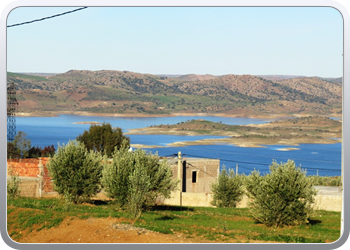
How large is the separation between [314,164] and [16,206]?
11451 centimetres

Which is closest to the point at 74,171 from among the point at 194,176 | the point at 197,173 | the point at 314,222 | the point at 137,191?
the point at 137,191

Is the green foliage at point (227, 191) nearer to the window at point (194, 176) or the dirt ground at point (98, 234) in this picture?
the window at point (194, 176)

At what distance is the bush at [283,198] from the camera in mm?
20109

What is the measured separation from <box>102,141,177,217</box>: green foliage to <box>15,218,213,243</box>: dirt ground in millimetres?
1563

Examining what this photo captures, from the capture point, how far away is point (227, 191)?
3703 cm

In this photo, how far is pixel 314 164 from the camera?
12669 cm

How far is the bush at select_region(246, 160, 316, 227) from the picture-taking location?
2011cm

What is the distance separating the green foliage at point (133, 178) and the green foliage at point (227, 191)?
34.7 ft

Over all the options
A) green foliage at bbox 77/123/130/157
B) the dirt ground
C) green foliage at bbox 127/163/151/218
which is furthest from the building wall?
the dirt ground

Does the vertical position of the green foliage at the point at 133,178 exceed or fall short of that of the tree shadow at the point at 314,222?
it exceeds it

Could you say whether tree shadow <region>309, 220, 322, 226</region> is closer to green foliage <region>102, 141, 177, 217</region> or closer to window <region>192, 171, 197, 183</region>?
green foliage <region>102, 141, 177, 217</region>

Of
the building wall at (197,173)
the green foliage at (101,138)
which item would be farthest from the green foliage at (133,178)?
the green foliage at (101,138)

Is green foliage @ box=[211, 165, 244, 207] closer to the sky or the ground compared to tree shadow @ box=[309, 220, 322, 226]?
closer to the ground
